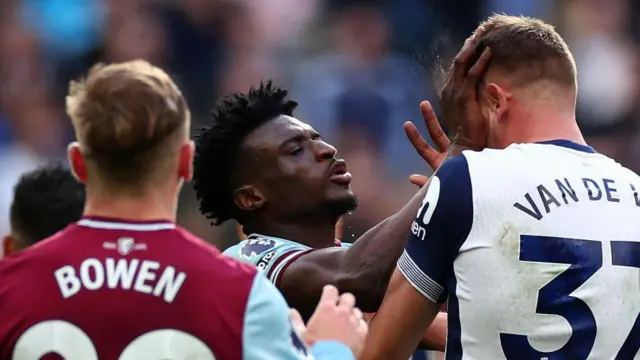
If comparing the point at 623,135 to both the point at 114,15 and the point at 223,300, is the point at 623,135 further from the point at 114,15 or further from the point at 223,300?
the point at 223,300

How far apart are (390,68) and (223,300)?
23.4 feet

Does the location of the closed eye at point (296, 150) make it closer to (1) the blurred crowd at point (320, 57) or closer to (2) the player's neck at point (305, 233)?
(2) the player's neck at point (305, 233)

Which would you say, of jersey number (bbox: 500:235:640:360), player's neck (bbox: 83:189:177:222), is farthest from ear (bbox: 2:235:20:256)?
jersey number (bbox: 500:235:640:360)

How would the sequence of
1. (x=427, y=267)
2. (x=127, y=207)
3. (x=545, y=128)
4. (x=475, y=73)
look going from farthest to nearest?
(x=475, y=73) → (x=545, y=128) → (x=427, y=267) → (x=127, y=207)

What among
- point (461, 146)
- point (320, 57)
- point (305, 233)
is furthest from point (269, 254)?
point (320, 57)

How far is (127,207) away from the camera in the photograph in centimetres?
307

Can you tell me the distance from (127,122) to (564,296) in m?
1.52

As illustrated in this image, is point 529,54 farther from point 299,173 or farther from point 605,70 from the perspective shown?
point 605,70

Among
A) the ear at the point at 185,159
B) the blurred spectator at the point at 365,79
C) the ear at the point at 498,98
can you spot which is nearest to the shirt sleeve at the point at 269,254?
the ear at the point at 498,98

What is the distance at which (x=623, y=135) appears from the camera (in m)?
9.88

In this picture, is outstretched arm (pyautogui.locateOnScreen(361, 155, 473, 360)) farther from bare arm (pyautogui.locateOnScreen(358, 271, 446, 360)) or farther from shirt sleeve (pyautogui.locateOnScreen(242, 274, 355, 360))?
shirt sleeve (pyautogui.locateOnScreen(242, 274, 355, 360))

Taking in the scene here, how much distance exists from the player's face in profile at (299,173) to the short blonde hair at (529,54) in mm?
1185

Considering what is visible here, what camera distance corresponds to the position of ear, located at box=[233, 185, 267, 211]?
5.15 m

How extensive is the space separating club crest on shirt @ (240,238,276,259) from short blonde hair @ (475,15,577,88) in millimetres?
1296
